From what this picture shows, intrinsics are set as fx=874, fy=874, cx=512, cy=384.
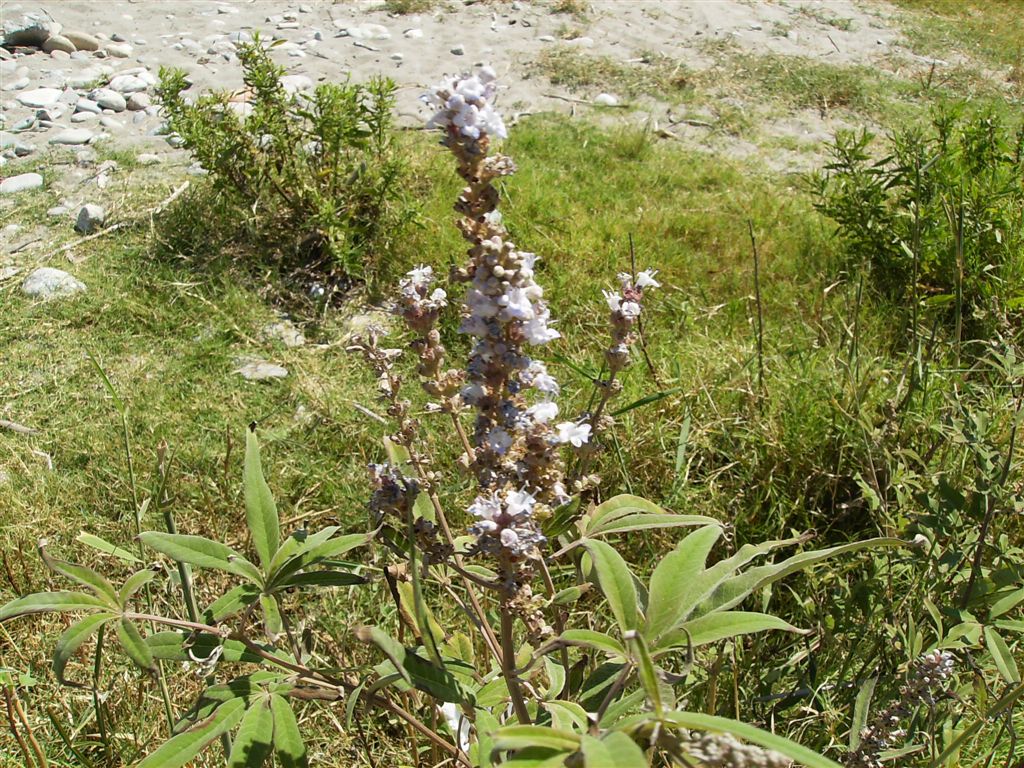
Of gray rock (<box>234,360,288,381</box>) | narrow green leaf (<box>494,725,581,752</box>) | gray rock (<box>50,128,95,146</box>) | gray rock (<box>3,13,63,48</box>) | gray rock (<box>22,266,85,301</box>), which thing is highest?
narrow green leaf (<box>494,725,581,752</box>)

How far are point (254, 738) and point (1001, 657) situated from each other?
1.23 meters

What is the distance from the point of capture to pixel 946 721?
1638mm

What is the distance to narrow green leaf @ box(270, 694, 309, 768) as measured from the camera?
3.80 feet

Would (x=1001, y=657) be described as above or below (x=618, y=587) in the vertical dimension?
below

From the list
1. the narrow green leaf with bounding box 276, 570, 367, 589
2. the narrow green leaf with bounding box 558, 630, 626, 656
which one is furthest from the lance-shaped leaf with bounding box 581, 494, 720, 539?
the narrow green leaf with bounding box 276, 570, 367, 589

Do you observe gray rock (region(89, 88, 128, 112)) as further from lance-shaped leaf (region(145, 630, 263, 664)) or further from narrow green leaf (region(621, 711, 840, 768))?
narrow green leaf (region(621, 711, 840, 768))

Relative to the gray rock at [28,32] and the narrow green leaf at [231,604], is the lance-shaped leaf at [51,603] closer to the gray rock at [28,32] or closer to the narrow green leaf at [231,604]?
the narrow green leaf at [231,604]

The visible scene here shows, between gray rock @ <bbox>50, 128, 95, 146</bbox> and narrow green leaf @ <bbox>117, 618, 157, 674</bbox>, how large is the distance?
4906 millimetres

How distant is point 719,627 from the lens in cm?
122

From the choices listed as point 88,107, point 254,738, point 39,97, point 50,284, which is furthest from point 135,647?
point 39,97

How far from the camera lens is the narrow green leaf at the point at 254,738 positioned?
3.65ft

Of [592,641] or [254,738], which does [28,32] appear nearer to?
[254,738]

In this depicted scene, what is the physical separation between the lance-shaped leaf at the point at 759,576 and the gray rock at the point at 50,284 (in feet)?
11.2

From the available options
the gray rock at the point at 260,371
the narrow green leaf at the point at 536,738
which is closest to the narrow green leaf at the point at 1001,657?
the narrow green leaf at the point at 536,738
